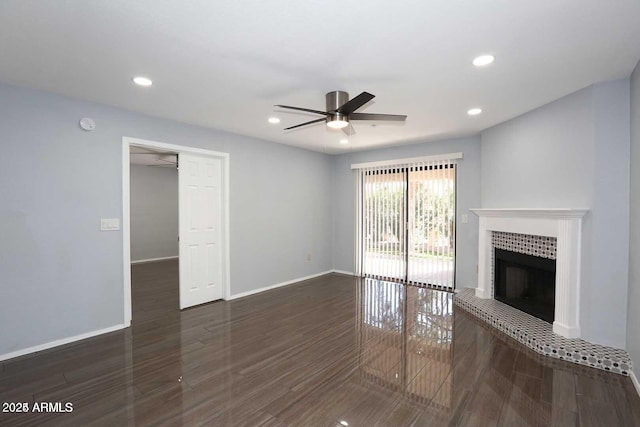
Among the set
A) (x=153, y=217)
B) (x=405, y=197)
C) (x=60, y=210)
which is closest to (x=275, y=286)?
(x=405, y=197)

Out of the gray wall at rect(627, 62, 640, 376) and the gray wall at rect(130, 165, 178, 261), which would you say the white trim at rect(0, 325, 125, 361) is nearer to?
the gray wall at rect(130, 165, 178, 261)

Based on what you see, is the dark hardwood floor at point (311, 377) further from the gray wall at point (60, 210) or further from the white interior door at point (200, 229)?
the white interior door at point (200, 229)

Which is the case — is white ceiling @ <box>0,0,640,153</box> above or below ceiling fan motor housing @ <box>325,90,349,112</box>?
above

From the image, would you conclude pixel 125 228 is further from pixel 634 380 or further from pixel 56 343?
Answer: pixel 634 380

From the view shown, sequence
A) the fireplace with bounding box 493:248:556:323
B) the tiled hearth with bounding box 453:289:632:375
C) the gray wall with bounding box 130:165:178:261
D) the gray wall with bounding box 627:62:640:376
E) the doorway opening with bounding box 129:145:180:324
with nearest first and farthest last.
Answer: the gray wall with bounding box 627:62:640:376 → the tiled hearth with bounding box 453:289:632:375 → the fireplace with bounding box 493:248:556:323 → the doorway opening with bounding box 129:145:180:324 → the gray wall with bounding box 130:165:178:261

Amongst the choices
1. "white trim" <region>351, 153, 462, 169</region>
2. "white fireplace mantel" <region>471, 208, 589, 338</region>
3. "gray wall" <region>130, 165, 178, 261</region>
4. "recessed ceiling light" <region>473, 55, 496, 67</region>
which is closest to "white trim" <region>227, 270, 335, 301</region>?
"white trim" <region>351, 153, 462, 169</region>

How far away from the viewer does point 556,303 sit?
3.04 meters

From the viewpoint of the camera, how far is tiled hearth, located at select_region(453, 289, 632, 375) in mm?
2559

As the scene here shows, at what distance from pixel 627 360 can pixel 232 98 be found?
4343mm

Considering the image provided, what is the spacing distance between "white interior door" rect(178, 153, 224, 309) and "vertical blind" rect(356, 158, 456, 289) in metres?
2.85

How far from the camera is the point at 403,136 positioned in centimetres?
479

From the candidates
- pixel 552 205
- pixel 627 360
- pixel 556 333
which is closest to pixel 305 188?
pixel 552 205

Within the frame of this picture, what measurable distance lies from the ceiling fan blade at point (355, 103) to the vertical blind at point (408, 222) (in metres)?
3.11

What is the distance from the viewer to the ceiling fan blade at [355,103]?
7.24ft
